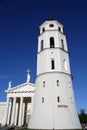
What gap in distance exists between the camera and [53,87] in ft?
85.7

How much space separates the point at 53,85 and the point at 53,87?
341 mm

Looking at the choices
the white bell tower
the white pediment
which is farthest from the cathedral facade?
the white pediment

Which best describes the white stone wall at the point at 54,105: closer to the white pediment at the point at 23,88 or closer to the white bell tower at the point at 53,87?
the white bell tower at the point at 53,87

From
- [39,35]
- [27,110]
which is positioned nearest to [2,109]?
→ [27,110]

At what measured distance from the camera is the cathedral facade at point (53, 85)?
79.6 ft

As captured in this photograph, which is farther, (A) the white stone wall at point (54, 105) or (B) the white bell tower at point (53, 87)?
(B) the white bell tower at point (53, 87)

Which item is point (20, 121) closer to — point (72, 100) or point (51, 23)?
point (72, 100)

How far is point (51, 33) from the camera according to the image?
106ft

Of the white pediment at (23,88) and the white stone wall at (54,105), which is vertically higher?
the white pediment at (23,88)

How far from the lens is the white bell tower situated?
79.5ft

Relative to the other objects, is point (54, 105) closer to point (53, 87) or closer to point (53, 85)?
point (53, 87)

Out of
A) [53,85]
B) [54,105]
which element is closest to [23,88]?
[53,85]

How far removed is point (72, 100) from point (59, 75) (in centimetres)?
454

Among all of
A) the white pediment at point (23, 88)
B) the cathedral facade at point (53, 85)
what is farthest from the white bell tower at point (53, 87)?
the white pediment at point (23, 88)
